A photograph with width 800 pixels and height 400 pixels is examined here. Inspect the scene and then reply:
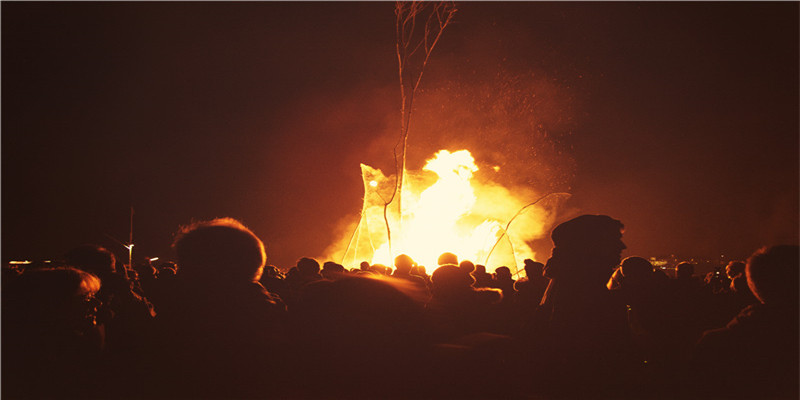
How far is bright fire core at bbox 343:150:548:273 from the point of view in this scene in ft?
45.6

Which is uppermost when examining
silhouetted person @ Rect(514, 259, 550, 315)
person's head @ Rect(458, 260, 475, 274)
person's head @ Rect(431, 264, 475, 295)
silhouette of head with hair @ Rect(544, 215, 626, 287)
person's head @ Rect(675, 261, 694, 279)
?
silhouette of head with hair @ Rect(544, 215, 626, 287)

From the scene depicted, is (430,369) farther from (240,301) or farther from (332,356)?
(240,301)

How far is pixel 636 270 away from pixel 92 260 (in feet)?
15.6

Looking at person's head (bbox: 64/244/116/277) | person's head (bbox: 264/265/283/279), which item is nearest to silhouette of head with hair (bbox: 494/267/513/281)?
person's head (bbox: 264/265/283/279)

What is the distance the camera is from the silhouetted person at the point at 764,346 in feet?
7.10

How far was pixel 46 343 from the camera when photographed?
2188mm

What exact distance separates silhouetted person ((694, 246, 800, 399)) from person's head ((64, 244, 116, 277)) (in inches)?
173

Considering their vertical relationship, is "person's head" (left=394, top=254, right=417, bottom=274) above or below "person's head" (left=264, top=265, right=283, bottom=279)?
above

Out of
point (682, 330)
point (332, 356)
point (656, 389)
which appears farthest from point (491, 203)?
point (332, 356)

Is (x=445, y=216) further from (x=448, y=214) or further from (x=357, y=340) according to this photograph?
(x=357, y=340)

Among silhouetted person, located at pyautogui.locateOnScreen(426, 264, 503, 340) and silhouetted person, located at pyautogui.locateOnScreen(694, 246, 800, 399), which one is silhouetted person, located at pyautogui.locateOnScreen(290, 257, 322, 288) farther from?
silhouetted person, located at pyautogui.locateOnScreen(694, 246, 800, 399)

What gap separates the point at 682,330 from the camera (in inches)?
145

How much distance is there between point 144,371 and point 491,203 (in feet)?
48.9

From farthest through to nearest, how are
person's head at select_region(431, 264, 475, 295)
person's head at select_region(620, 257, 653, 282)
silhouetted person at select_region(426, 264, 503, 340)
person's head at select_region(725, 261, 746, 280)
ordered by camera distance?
person's head at select_region(725, 261, 746, 280), person's head at select_region(620, 257, 653, 282), person's head at select_region(431, 264, 475, 295), silhouetted person at select_region(426, 264, 503, 340)
